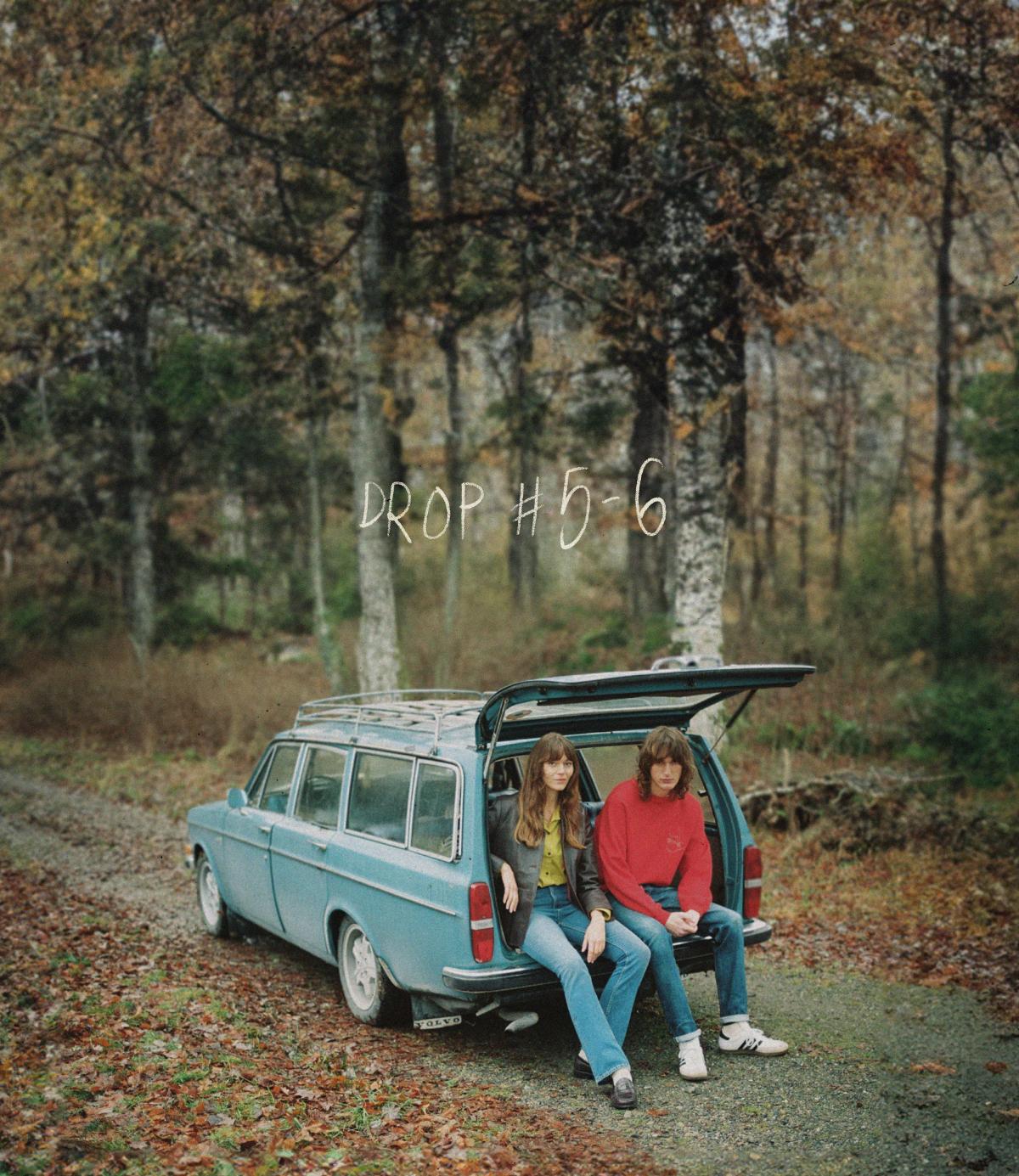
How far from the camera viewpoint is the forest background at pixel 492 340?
12914 millimetres

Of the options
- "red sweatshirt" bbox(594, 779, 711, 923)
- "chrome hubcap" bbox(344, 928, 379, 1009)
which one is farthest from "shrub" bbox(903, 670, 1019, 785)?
"chrome hubcap" bbox(344, 928, 379, 1009)

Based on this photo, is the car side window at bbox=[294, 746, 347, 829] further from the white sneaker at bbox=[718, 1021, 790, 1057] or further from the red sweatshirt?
the white sneaker at bbox=[718, 1021, 790, 1057]

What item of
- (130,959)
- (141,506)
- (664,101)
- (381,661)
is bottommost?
(130,959)

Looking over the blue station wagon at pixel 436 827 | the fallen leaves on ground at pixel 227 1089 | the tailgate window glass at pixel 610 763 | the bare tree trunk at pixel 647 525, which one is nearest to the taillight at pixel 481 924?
the blue station wagon at pixel 436 827

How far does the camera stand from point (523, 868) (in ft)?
19.0

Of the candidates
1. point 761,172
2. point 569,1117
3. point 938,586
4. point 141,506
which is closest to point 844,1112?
point 569,1117

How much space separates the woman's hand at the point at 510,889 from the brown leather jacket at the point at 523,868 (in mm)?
52

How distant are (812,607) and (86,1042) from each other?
1022 inches

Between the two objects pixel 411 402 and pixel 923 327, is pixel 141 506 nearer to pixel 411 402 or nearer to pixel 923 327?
pixel 411 402

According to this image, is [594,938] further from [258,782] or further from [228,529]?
[228,529]

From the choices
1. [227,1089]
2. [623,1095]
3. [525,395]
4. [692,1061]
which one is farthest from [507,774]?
[525,395]

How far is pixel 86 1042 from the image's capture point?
591cm

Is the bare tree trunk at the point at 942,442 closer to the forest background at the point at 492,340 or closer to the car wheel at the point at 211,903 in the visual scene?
the forest background at the point at 492,340

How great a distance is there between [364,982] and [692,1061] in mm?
2061
